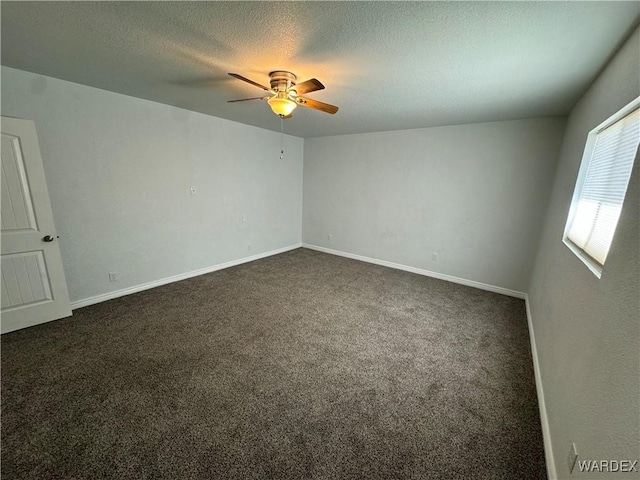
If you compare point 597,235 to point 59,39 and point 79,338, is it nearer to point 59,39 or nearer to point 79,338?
point 59,39

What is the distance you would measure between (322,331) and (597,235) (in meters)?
2.20

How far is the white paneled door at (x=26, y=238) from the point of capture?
228 centimetres

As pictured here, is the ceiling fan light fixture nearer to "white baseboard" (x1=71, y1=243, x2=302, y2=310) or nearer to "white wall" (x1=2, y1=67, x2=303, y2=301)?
"white wall" (x1=2, y1=67, x2=303, y2=301)

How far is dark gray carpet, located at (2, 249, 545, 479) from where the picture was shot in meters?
1.39

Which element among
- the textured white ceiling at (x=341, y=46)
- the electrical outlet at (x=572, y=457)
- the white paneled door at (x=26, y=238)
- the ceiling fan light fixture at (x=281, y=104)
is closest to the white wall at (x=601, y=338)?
the electrical outlet at (x=572, y=457)

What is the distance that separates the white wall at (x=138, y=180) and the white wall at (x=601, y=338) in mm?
3433

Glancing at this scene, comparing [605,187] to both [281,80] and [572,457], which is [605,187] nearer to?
[572,457]

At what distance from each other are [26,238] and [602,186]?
186 inches

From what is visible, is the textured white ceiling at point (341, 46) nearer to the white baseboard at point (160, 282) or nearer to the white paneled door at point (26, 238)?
the white paneled door at point (26, 238)

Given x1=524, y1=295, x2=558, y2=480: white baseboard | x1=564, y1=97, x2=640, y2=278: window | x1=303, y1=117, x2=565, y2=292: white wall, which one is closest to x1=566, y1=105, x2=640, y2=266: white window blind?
x1=564, y1=97, x2=640, y2=278: window

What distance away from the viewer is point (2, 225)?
2285 millimetres

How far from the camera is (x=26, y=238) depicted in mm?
2414

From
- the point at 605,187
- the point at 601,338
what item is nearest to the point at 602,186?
the point at 605,187

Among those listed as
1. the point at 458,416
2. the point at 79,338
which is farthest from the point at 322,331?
the point at 79,338
